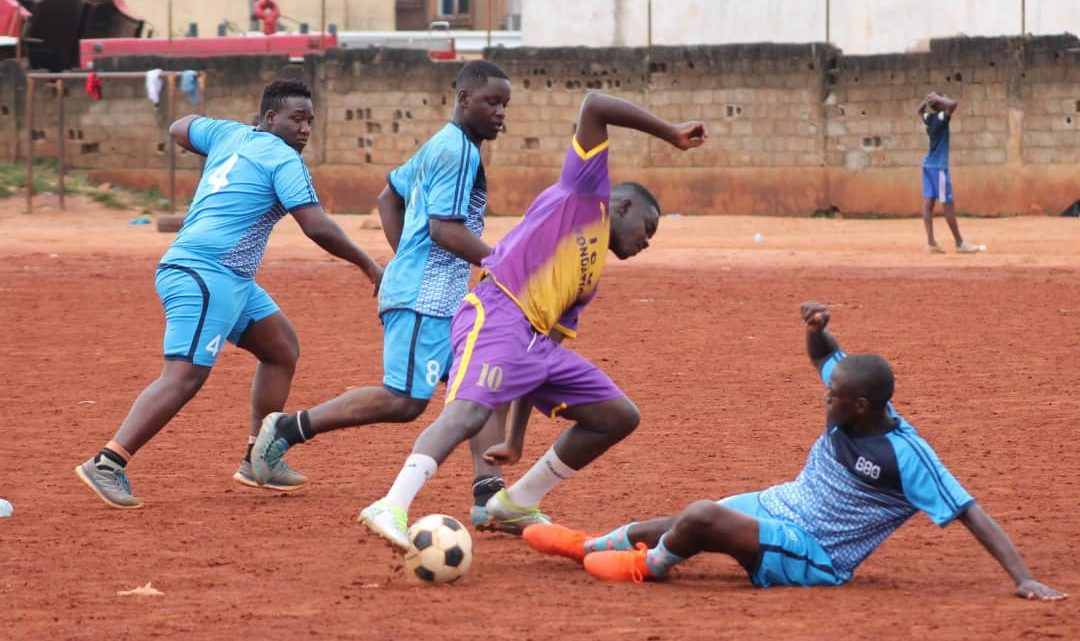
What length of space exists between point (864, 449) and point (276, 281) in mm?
13223

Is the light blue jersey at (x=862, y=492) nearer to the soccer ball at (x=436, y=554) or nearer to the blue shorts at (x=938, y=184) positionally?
the soccer ball at (x=436, y=554)

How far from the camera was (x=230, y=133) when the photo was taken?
7602 mm

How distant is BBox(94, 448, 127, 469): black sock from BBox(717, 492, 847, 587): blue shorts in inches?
111

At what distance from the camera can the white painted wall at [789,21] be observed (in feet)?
107

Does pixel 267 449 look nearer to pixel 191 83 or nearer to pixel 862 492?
pixel 862 492

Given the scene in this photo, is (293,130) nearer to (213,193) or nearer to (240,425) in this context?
(213,193)

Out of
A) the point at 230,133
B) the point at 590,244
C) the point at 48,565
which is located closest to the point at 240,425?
the point at 230,133

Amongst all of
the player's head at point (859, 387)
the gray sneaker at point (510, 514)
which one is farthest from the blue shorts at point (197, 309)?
the player's head at point (859, 387)

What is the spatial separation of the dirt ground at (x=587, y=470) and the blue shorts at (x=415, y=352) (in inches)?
24.5

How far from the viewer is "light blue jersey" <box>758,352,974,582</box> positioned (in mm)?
5406

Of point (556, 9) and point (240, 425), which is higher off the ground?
point (556, 9)

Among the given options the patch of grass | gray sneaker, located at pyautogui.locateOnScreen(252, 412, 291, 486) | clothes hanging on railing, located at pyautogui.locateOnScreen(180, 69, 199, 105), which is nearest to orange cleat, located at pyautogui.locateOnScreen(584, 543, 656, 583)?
gray sneaker, located at pyautogui.locateOnScreen(252, 412, 291, 486)

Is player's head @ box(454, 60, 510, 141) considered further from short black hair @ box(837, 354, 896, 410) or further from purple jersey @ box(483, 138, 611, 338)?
short black hair @ box(837, 354, 896, 410)

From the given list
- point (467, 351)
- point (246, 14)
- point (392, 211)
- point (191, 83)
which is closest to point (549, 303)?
point (467, 351)
